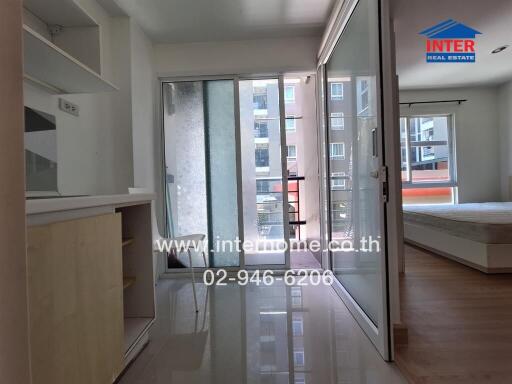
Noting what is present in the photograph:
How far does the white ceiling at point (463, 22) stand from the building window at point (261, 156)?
1.84 meters

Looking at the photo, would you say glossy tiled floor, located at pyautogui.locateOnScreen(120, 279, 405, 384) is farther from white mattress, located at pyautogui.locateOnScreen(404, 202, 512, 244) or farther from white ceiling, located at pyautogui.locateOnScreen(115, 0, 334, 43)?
white ceiling, located at pyautogui.locateOnScreen(115, 0, 334, 43)

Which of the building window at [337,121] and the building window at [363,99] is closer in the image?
the building window at [363,99]

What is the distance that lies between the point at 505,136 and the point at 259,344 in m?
5.98

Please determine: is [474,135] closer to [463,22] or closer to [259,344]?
[463,22]

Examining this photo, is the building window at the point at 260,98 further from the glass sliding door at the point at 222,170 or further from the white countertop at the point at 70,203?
the white countertop at the point at 70,203

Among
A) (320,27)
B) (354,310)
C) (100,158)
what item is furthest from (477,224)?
(100,158)

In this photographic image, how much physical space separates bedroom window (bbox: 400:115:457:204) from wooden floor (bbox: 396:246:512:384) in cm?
282

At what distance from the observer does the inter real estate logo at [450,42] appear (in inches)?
131

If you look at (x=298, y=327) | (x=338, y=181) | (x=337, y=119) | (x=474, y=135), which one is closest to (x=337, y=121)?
(x=337, y=119)

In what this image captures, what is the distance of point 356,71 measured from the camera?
207 centimetres

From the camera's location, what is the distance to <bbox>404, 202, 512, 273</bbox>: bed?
2898 mm

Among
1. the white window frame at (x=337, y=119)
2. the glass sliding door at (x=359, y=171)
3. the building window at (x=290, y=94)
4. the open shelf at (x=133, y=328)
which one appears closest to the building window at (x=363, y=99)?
the glass sliding door at (x=359, y=171)

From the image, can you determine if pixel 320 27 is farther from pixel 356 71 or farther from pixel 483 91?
pixel 483 91

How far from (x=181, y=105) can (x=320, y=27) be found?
5.49 feet
